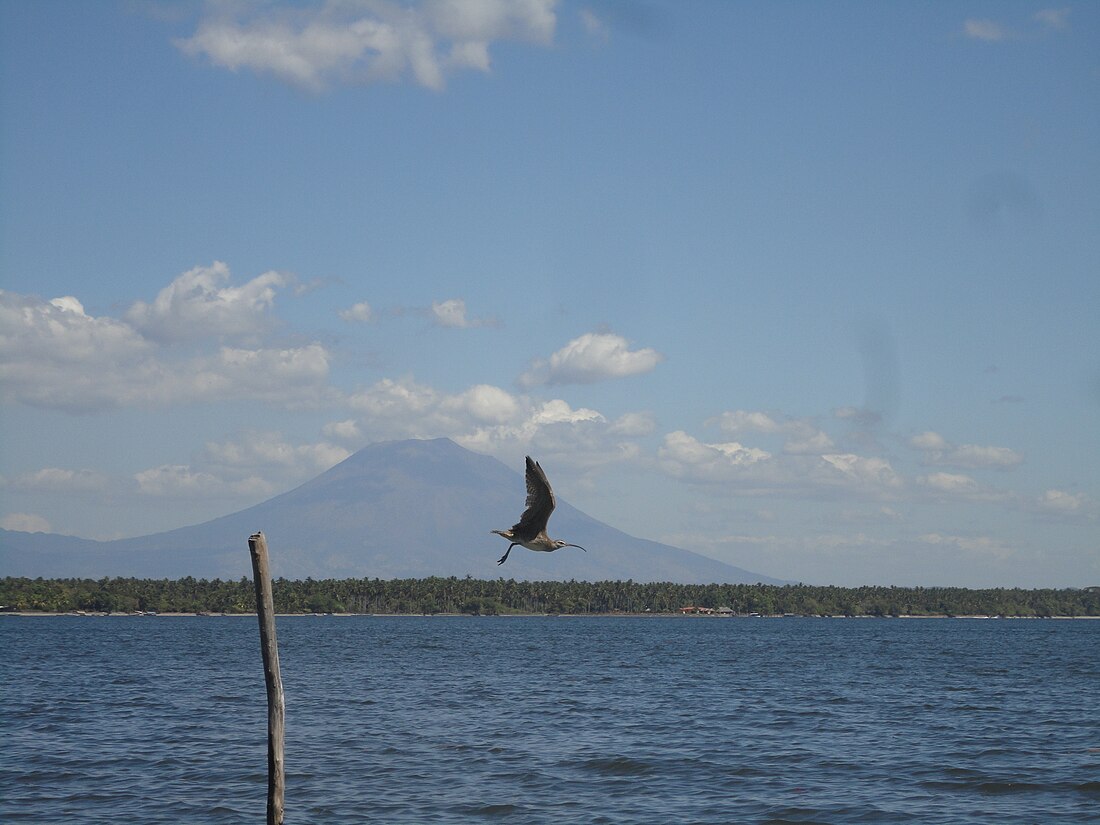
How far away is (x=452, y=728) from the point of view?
42156 millimetres

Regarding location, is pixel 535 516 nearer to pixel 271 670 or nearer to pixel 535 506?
pixel 535 506

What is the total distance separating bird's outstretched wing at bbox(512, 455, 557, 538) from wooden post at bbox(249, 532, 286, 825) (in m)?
4.07

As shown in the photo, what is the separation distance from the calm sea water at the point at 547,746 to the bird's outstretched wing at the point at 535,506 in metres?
11.3

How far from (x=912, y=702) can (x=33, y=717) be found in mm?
37932

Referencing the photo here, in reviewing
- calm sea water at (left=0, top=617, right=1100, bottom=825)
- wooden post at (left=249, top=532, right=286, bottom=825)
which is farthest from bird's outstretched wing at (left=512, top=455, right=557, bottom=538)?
calm sea water at (left=0, top=617, right=1100, bottom=825)

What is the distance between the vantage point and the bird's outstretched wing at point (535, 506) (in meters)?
17.7

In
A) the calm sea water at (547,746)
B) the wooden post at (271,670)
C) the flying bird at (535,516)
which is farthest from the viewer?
the calm sea water at (547,746)

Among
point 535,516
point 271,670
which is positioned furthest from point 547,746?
point 535,516

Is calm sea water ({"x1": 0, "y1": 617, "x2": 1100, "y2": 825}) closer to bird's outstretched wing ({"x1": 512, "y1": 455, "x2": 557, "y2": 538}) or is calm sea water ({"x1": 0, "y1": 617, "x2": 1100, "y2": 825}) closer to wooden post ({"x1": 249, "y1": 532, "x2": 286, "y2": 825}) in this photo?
wooden post ({"x1": 249, "y1": 532, "x2": 286, "y2": 825})

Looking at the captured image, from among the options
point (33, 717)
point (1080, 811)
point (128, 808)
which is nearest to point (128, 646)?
point (33, 717)

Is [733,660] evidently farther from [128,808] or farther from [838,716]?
[128,808]

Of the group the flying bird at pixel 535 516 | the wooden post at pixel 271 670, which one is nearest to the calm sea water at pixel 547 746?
the wooden post at pixel 271 670

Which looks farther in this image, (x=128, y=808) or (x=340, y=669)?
(x=340, y=669)

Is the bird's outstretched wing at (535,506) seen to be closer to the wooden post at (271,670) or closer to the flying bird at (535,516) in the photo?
the flying bird at (535,516)
